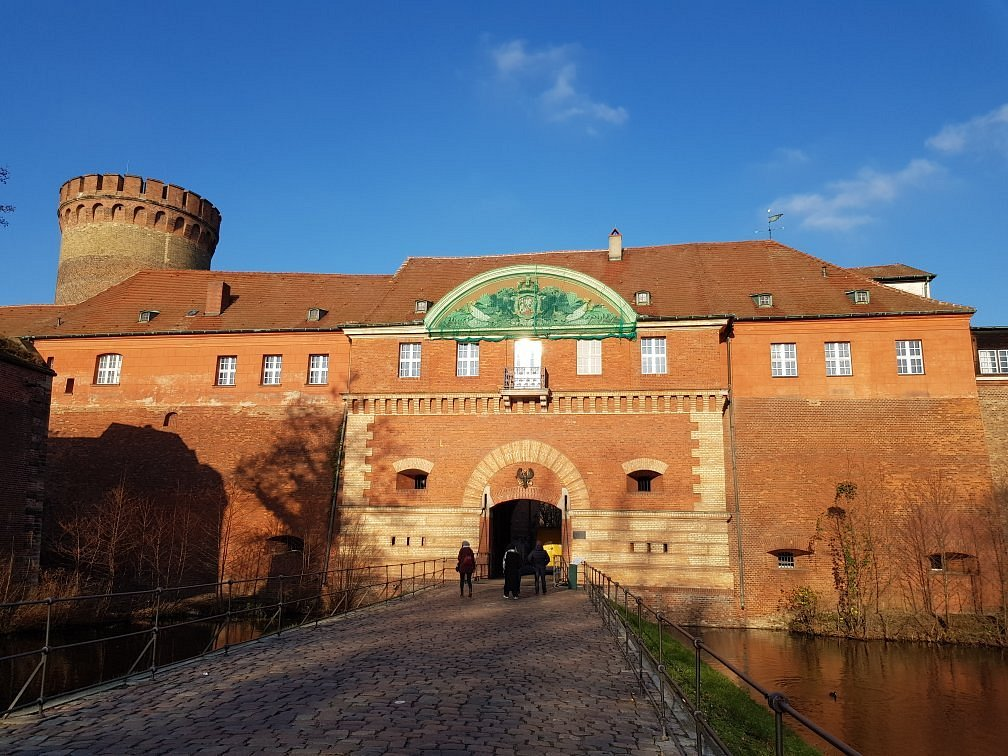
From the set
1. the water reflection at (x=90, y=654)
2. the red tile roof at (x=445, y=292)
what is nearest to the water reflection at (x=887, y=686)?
the red tile roof at (x=445, y=292)

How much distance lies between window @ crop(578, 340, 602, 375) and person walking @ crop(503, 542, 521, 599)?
765 centimetres

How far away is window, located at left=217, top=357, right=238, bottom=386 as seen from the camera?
2761 cm

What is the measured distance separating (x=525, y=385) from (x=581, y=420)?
2119 millimetres

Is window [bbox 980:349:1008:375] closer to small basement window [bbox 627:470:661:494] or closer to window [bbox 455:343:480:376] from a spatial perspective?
small basement window [bbox 627:470:661:494]

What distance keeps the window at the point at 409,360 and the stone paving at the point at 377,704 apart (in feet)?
43.1

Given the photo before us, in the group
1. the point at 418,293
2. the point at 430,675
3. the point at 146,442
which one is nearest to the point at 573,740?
the point at 430,675

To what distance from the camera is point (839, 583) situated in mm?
22688

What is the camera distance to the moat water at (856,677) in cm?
1385

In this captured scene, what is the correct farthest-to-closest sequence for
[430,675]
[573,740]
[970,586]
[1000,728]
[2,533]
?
[970,586], [2,533], [1000,728], [430,675], [573,740]

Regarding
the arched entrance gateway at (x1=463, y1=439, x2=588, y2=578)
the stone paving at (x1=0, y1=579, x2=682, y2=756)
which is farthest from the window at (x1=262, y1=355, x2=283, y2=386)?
the stone paving at (x1=0, y1=579, x2=682, y2=756)

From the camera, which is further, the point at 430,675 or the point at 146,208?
the point at 146,208

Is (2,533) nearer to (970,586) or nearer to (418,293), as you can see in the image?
(418,293)

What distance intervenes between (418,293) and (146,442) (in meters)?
11.1

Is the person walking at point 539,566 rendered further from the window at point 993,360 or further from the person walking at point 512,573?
the window at point 993,360
